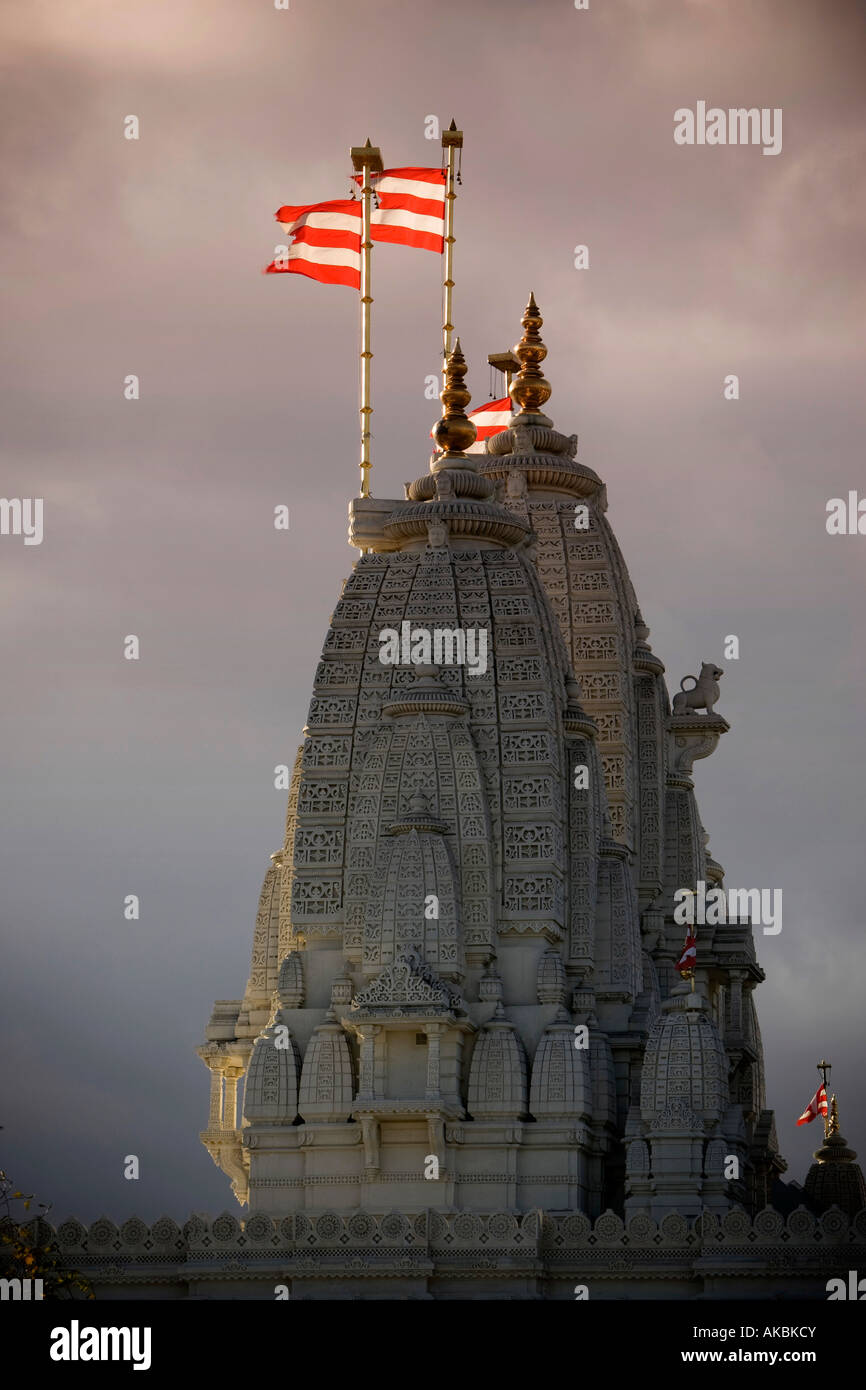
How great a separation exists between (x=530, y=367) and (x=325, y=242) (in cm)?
695

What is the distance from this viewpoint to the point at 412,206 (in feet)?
203

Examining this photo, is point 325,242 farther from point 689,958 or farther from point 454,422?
point 689,958

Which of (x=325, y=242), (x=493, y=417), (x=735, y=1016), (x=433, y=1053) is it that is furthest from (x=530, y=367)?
(x=433, y=1053)

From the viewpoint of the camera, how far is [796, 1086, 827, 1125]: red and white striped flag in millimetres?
59438

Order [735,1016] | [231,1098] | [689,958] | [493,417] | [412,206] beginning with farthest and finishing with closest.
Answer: [493,417]
[412,206]
[735,1016]
[231,1098]
[689,958]

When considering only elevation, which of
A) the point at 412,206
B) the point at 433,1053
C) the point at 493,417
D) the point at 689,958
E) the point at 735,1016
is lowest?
the point at 433,1053

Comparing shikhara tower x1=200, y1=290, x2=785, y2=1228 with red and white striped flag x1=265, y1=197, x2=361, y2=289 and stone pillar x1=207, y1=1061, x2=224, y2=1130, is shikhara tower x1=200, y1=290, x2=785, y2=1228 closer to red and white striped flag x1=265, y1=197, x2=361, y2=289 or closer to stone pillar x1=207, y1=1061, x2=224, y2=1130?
stone pillar x1=207, y1=1061, x2=224, y2=1130

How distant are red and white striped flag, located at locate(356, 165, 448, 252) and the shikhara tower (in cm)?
482

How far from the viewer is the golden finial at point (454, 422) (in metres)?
57.5

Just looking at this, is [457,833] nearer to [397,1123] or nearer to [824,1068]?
[397,1123]

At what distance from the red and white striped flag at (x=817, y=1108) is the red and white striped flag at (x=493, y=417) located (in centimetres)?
1735

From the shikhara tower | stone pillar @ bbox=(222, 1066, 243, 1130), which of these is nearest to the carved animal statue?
the shikhara tower

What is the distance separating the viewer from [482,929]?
51312 mm
